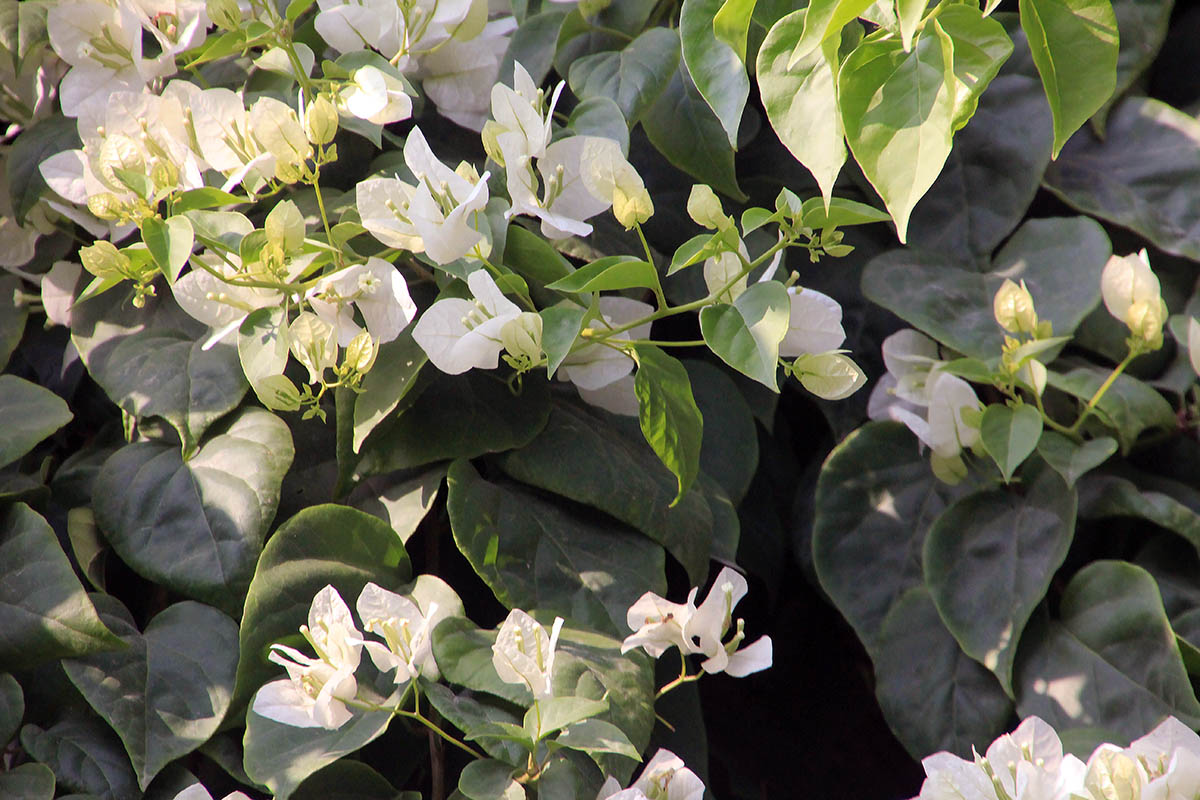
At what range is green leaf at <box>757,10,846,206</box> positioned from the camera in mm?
454

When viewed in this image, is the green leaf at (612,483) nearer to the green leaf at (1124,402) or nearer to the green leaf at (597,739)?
the green leaf at (597,739)

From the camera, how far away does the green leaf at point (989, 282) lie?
2.69ft

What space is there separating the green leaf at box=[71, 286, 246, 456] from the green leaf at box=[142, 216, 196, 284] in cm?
13

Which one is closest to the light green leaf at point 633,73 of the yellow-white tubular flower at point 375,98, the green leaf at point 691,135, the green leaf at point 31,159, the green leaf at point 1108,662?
the green leaf at point 691,135

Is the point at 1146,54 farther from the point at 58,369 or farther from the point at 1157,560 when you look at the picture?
the point at 58,369

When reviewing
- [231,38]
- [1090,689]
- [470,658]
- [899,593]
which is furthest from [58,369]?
[1090,689]

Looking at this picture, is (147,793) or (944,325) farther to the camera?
(944,325)

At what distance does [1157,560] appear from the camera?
0.81m

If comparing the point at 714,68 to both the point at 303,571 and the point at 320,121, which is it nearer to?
the point at 320,121

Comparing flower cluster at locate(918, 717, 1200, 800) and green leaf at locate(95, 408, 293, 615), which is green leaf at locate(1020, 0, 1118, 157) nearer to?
flower cluster at locate(918, 717, 1200, 800)

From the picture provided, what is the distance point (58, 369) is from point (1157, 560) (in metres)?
0.92

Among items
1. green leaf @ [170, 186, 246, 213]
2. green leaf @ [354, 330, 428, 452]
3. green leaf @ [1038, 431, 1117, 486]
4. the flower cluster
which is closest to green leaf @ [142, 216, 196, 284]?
green leaf @ [170, 186, 246, 213]

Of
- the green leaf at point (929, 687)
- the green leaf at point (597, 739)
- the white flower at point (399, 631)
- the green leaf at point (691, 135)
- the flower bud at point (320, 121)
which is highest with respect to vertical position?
the flower bud at point (320, 121)

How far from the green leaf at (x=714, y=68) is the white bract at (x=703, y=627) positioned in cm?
27
